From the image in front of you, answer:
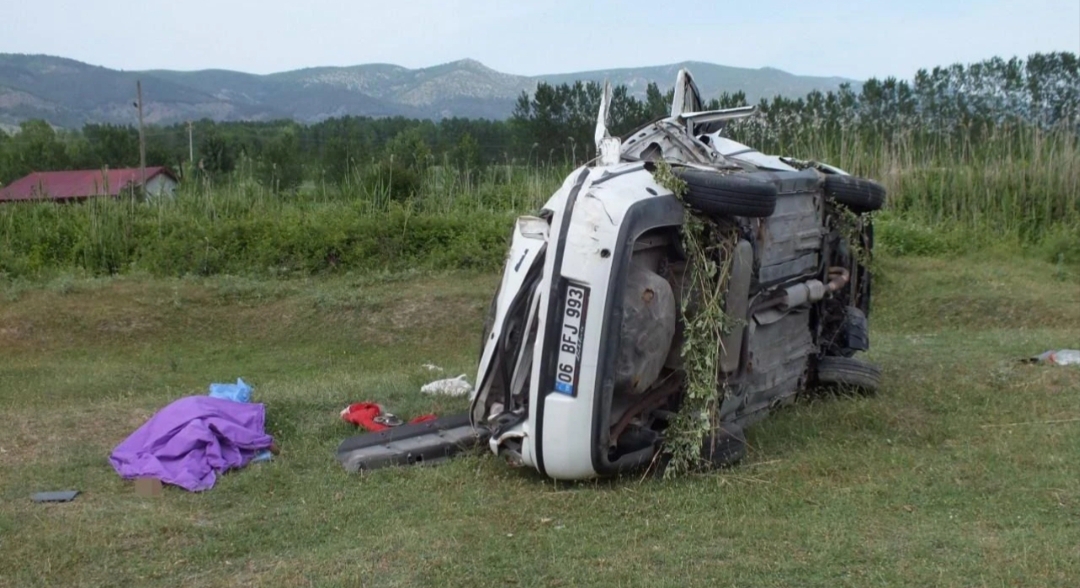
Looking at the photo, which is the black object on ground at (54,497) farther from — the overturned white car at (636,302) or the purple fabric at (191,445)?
the overturned white car at (636,302)

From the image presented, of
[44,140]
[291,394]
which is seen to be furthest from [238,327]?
[44,140]

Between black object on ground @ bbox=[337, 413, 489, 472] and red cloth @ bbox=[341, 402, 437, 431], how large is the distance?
0.30 m

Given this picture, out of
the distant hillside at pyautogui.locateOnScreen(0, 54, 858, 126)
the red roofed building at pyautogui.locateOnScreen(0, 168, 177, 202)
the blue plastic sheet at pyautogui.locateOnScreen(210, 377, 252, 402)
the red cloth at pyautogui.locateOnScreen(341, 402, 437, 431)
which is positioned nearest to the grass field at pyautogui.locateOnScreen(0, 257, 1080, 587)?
the red cloth at pyautogui.locateOnScreen(341, 402, 437, 431)

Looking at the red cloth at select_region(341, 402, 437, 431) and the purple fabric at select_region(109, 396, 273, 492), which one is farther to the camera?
the red cloth at select_region(341, 402, 437, 431)

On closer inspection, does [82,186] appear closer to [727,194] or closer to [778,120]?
[778,120]

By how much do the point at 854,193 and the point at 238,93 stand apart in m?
133

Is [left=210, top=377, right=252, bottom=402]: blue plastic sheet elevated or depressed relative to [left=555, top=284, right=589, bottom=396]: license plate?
depressed

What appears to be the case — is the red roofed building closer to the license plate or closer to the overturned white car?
the overturned white car

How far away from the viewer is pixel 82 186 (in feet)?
79.7

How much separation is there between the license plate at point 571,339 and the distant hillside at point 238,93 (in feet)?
262

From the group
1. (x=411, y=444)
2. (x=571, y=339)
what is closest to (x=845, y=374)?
(x=571, y=339)

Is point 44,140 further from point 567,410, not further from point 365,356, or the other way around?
point 567,410

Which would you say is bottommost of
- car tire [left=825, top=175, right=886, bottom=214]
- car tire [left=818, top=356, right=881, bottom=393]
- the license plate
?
car tire [left=818, top=356, right=881, bottom=393]

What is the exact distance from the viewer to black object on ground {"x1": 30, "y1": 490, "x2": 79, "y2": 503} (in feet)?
18.7
